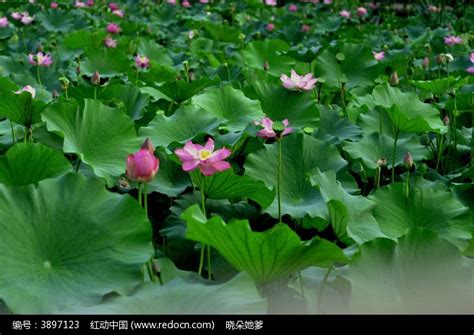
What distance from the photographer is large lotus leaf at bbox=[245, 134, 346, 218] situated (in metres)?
1.28

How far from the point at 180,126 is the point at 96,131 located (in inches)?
8.3

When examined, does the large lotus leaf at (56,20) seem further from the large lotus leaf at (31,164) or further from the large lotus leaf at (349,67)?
the large lotus leaf at (31,164)

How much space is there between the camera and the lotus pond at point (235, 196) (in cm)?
93

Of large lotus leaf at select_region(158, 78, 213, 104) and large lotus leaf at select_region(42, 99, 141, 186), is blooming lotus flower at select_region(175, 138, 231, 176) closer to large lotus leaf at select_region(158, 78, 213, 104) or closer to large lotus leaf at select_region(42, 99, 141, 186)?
large lotus leaf at select_region(42, 99, 141, 186)

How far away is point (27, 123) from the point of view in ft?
4.65

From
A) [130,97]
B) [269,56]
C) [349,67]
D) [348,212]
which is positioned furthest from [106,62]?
[348,212]

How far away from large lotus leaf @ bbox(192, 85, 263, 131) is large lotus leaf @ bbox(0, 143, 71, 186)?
0.48 m

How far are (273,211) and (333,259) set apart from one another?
0.92 feet

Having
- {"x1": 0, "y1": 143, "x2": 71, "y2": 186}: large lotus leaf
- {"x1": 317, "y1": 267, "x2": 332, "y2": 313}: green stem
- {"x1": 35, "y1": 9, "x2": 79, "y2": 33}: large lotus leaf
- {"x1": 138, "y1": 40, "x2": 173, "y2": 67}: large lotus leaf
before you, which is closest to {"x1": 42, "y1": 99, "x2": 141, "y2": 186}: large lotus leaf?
{"x1": 0, "y1": 143, "x2": 71, "y2": 186}: large lotus leaf

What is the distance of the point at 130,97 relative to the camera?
169 cm

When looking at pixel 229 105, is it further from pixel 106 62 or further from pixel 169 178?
pixel 106 62

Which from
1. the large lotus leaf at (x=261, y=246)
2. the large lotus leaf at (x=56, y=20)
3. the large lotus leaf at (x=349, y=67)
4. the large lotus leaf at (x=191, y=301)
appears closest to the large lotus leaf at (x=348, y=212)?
the large lotus leaf at (x=261, y=246)

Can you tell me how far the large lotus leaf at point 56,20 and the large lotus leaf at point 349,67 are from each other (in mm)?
1872
